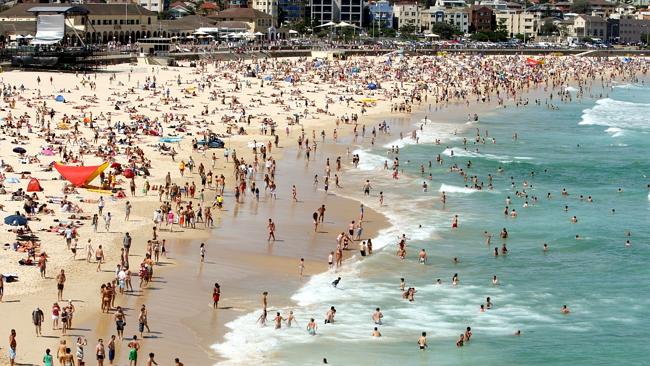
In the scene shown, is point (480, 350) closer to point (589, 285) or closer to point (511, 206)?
point (589, 285)

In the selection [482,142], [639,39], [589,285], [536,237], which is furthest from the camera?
[639,39]

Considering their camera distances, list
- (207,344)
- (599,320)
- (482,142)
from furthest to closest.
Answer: (482,142) → (599,320) → (207,344)

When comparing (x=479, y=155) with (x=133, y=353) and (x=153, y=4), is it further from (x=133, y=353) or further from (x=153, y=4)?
(x=153, y=4)

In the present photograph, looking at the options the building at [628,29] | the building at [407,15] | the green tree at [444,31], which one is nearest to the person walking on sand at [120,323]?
the green tree at [444,31]

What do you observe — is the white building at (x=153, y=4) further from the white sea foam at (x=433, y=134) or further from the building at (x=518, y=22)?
the white sea foam at (x=433, y=134)

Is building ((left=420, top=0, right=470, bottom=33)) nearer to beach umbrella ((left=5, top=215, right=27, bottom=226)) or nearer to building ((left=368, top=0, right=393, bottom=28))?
building ((left=368, top=0, right=393, bottom=28))

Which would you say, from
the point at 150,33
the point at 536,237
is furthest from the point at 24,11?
the point at 536,237
